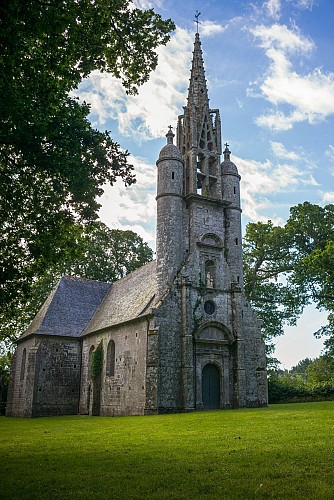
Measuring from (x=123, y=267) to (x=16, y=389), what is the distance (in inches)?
635

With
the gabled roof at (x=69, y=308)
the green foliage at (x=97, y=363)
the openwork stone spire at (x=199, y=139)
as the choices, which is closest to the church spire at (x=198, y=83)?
the openwork stone spire at (x=199, y=139)

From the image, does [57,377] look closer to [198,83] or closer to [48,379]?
[48,379]

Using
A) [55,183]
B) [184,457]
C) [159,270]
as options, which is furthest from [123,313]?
[184,457]

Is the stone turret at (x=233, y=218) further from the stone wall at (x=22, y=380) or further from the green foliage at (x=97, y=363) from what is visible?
the stone wall at (x=22, y=380)

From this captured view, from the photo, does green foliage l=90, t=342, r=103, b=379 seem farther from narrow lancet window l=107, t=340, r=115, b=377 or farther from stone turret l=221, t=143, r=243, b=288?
stone turret l=221, t=143, r=243, b=288

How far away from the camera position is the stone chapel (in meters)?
26.3

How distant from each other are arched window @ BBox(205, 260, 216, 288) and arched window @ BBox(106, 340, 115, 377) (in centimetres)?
773

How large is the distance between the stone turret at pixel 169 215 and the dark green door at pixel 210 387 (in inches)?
214

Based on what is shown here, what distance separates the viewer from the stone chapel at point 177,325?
26.3 meters

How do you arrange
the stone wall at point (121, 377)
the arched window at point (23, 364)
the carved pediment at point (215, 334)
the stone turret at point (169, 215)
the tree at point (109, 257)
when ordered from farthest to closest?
1. the tree at point (109, 257)
2. the arched window at point (23, 364)
3. the stone turret at point (169, 215)
4. the carved pediment at point (215, 334)
5. the stone wall at point (121, 377)

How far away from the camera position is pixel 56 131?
13070 millimetres

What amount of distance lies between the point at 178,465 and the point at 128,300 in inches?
942

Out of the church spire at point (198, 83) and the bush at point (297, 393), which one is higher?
the church spire at point (198, 83)

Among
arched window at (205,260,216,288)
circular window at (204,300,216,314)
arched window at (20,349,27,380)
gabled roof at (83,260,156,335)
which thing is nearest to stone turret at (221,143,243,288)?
arched window at (205,260,216,288)
